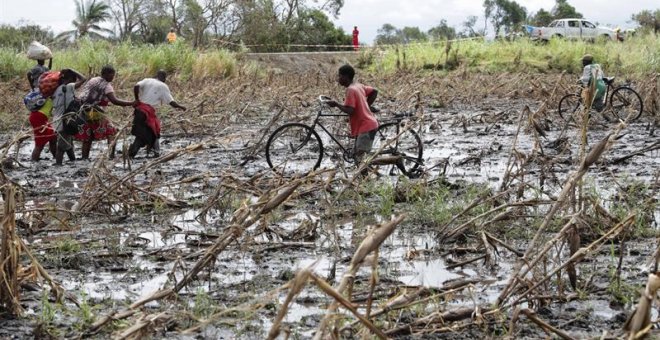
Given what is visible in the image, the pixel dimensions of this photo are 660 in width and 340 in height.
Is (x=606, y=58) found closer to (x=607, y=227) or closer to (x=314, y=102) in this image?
(x=314, y=102)

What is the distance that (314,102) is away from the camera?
19766mm

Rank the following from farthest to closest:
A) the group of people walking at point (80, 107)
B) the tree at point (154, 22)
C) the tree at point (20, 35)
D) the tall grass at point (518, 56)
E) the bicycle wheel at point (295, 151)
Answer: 1. the tree at point (154, 22)
2. the tree at point (20, 35)
3. the tall grass at point (518, 56)
4. the group of people walking at point (80, 107)
5. the bicycle wheel at point (295, 151)

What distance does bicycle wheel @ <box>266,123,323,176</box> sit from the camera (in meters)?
9.80

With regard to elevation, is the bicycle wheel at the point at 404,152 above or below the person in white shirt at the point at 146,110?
below

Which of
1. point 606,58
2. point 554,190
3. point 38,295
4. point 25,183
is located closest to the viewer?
point 38,295

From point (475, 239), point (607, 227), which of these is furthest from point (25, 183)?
point (607, 227)

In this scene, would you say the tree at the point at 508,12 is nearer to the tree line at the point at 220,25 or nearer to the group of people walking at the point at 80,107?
the tree line at the point at 220,25

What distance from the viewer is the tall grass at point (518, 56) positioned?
27.6 metres

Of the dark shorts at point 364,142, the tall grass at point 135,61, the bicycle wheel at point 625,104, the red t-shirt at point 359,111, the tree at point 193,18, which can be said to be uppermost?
the tree at point 193,18

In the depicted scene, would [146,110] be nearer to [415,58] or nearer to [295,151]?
[295,151]

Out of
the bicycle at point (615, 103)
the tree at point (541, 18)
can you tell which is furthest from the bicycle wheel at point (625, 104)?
the tree at point (541, 18)

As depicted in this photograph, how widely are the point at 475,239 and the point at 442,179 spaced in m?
2.35

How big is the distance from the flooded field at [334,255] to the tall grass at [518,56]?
18043 mm

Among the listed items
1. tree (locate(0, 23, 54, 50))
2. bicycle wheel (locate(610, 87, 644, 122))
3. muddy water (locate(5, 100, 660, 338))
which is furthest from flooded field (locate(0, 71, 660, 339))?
tree (locate(0, 23, 54, 50))
